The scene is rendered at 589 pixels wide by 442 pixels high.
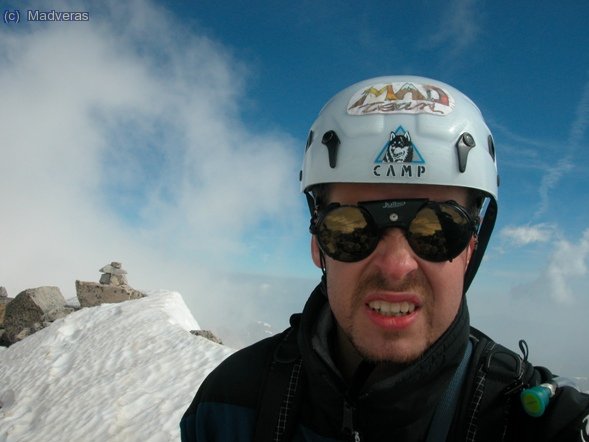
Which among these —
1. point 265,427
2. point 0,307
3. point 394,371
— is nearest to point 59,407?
point 265,427

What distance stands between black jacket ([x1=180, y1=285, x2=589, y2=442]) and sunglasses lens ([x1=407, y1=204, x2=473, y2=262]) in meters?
Answer: 0.38

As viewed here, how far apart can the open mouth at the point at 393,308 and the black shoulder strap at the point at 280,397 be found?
59cm

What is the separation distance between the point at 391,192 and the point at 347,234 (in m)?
0.40

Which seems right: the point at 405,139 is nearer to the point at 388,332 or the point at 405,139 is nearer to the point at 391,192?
the point at 391,192

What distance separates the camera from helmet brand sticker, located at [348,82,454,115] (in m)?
2.38

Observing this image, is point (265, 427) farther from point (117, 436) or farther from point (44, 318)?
point (44, 318)

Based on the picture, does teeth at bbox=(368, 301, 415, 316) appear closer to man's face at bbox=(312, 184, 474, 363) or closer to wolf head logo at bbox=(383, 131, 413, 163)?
man's face at bbox=(312, 184, 474, 363)

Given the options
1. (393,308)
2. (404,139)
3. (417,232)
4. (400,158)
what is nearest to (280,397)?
A: (393,308)

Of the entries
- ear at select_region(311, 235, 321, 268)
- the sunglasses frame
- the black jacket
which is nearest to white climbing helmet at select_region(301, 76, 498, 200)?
the sunglasses frame

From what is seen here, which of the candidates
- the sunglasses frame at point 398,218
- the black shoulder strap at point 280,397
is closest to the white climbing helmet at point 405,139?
the sunglasses frame at point 398,218

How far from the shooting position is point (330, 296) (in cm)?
214

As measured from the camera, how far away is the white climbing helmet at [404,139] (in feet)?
7.39

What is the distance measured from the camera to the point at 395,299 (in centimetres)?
195

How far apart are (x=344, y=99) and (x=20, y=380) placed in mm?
12129
